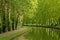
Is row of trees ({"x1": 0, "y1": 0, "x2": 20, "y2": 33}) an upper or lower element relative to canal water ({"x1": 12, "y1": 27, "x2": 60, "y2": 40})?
upper

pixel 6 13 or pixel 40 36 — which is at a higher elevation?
pixel 6 13

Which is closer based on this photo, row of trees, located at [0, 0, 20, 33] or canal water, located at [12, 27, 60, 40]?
canal water, located at [12, 27, 60, 40]

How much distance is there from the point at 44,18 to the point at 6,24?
4878cm

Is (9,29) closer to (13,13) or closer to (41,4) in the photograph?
(13,13)

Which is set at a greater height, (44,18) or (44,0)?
(44,0)

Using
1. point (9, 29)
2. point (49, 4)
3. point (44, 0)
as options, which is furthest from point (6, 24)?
point (44, 0)

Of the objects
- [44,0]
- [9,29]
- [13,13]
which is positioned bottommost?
[9,29]

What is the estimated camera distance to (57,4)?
80562mm

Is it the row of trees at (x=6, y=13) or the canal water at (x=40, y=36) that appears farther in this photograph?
the row of trees at (x=6, y=13)

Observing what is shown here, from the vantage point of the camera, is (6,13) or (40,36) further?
(6,13)

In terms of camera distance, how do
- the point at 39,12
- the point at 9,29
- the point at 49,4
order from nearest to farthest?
the point at 9,29 < the point at 49,4 < the point at 39,12

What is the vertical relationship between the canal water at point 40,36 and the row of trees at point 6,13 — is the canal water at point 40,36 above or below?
below

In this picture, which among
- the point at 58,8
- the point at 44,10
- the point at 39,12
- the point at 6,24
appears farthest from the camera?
the point at 39,12

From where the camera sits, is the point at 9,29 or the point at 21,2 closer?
the point at 21,2
